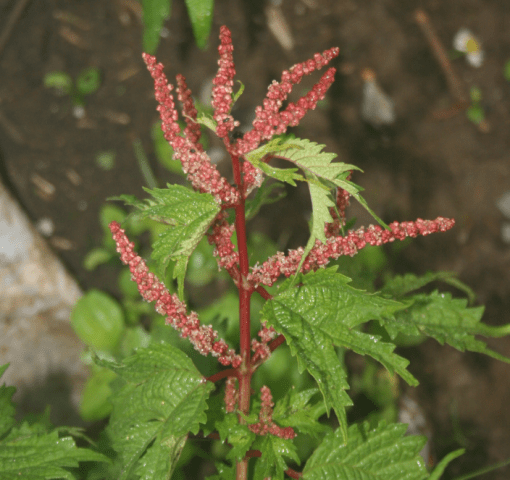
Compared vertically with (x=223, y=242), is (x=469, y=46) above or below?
above

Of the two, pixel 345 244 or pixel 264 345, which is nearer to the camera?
pixel 345 244

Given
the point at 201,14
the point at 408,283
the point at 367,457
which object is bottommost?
the point at 367,457

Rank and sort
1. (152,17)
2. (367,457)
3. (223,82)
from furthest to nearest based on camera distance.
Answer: (152,17), (367,457), (223,82)

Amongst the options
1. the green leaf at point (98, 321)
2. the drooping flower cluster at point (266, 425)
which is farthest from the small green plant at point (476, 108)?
the drooping flower cluster at point (266, 425)

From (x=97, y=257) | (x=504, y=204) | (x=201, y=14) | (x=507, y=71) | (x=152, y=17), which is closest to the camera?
(x=201, y=14)

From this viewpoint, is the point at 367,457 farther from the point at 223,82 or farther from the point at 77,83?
the point at 77,83

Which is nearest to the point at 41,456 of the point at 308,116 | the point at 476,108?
the point at 308,116

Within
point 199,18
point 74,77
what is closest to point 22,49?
point 74,77
